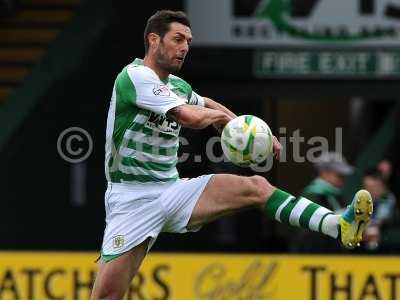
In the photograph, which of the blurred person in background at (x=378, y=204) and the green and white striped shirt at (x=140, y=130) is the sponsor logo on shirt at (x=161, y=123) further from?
the blurred person in background at (x=378, y=204)

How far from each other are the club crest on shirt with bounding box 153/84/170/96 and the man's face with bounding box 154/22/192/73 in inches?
7.2

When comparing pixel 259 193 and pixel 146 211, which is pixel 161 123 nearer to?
pixel 146 211

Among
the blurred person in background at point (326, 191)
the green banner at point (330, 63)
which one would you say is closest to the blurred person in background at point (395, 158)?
the green banner at point (330, 63)

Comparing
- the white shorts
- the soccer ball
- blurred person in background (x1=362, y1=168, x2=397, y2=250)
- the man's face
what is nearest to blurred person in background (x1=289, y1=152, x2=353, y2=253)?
blurred person in background (x1=362, y1=168, x2=397, y2=250)

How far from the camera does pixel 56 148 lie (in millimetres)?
16188

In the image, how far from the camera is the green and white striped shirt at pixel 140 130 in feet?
29.2

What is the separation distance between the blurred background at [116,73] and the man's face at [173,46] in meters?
6.63

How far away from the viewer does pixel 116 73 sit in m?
16.4

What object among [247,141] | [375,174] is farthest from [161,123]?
[375,174]

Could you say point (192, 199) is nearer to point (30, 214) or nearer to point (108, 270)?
point (108, 270)

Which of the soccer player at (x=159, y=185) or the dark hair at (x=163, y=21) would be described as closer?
the soccer player at (x=159, y=185)

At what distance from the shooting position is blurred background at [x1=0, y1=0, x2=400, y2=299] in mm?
15945

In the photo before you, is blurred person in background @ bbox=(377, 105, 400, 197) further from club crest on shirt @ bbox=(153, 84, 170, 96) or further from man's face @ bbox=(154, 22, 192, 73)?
club crest on shirt @ bbox=(153, 84, 170, 96)

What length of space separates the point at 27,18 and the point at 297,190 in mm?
4309
